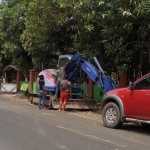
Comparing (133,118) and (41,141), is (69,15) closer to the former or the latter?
(133,118)

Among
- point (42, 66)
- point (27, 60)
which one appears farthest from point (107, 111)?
point (27, 60)

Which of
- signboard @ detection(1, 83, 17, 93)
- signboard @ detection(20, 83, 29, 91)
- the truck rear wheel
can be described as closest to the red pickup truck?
the truck rear wheel

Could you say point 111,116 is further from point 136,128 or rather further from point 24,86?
point 24,86

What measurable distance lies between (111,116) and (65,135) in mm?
2206

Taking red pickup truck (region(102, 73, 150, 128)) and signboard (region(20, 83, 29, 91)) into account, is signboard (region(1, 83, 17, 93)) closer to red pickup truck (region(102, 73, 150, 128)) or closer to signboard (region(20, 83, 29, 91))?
signboard (region(20, 83, 29, 91))

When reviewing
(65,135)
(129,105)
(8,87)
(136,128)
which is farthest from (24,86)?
(65,135)

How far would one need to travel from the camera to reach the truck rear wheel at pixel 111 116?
10.3 m

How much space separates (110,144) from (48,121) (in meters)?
3.88

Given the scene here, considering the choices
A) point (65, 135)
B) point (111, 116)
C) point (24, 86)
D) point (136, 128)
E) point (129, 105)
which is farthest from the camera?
point (24, 86)

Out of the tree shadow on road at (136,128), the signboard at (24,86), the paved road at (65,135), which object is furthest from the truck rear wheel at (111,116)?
the signboard at (24,86)

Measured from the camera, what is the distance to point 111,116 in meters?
10.6

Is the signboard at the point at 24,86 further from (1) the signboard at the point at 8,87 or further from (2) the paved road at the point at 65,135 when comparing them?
(2) the paved road at the point at 65,135

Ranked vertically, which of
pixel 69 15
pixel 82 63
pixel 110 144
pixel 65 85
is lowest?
pixel 110 144

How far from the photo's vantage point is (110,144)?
8.02 metres
